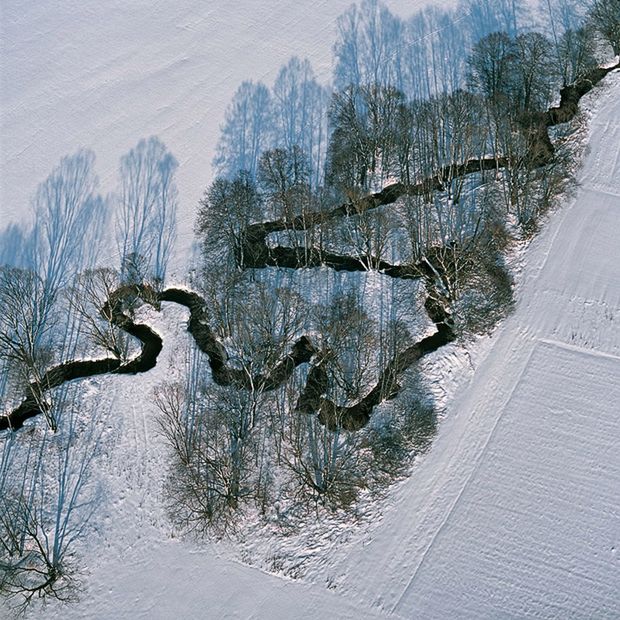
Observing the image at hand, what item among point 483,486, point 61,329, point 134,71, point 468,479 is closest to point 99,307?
point 61,329

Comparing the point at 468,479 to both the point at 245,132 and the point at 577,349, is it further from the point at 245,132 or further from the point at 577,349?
the point at 245,132

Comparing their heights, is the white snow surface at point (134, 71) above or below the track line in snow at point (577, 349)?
above

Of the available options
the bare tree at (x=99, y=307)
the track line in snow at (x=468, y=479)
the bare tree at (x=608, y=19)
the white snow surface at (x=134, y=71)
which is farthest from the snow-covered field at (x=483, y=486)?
the bare tree at (x=608, y=19)

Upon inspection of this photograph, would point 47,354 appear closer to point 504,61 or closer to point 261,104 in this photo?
point 261,104

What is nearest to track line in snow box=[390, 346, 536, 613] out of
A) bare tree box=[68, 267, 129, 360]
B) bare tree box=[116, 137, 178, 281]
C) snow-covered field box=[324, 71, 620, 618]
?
snow-covered field box=[324, 71, 620, 618]

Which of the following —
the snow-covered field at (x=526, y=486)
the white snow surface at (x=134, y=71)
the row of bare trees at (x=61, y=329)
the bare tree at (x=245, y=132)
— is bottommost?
the snow-covered field at (x=526, y=486)

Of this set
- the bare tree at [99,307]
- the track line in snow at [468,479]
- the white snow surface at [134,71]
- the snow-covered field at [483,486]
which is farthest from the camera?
the white snow surface at [134,71]

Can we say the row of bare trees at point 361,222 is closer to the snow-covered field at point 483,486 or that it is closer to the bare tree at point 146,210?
the snow-covered field at point 483,486

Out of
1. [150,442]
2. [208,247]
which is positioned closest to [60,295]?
[208,247]
